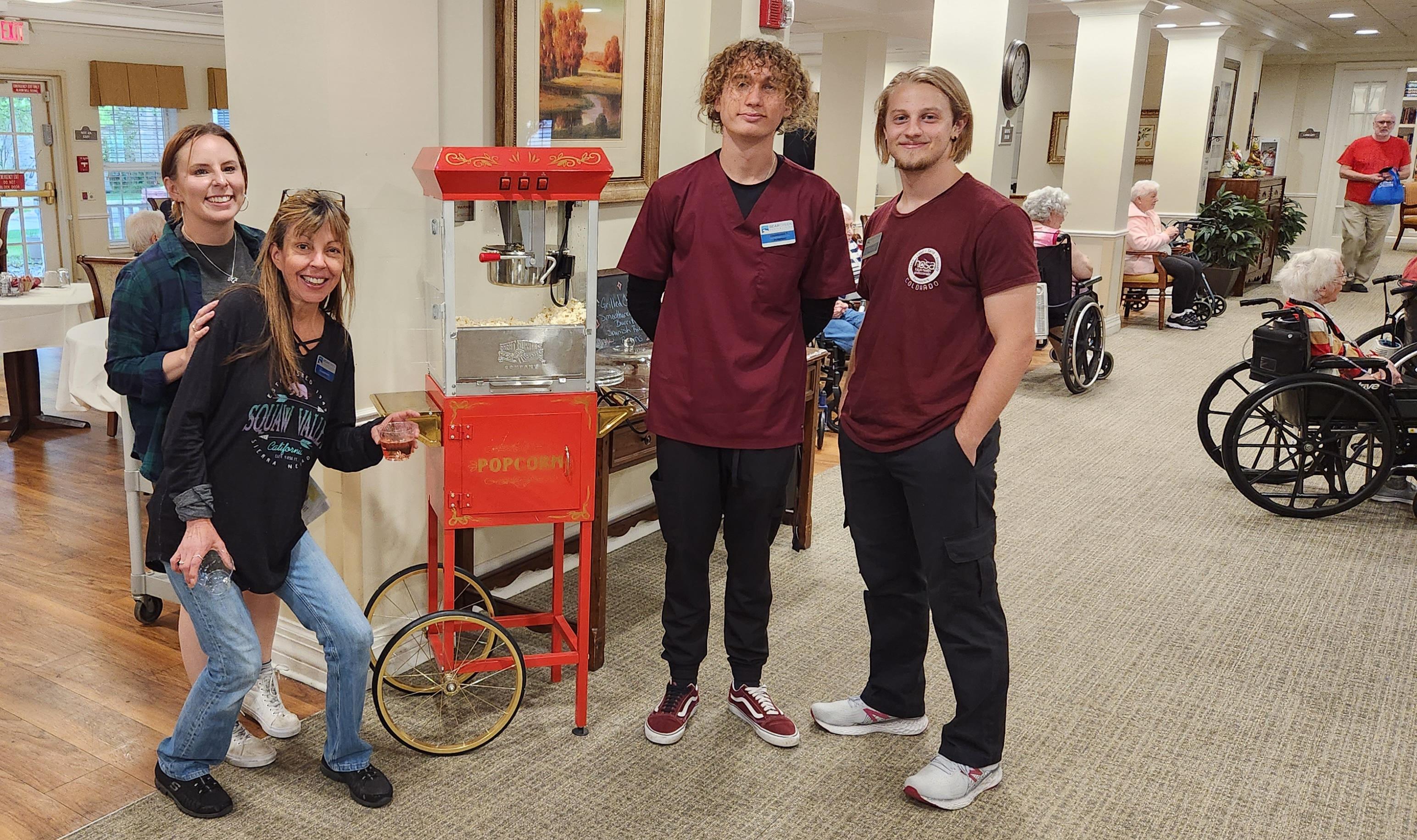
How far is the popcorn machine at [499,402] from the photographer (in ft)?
8.00

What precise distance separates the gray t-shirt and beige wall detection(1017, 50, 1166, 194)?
1373 centimetres

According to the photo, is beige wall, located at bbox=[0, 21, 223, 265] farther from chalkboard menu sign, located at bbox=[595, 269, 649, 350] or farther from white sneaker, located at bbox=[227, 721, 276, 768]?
white sneaker, located at bbox=[227, 721, 276, 768]

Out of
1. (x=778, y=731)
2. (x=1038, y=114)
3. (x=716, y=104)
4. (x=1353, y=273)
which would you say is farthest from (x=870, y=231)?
(x=1038, y=114)

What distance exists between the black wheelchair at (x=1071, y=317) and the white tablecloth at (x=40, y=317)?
493 centimetres

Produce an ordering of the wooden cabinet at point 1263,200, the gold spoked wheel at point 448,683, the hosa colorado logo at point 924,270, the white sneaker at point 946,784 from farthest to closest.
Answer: the wooden cabinet at point 1263,200 → the gold spoked wheel at point 448,683 → the white sneaker at point 946,784 → the hosa colorado logo at point 924,270

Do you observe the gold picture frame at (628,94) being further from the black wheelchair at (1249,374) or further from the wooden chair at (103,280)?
the wooden chair at (103,280)

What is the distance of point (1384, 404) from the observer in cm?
422

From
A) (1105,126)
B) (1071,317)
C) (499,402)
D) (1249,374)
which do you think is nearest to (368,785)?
(499,402)

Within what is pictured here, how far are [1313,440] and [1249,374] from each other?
129cm

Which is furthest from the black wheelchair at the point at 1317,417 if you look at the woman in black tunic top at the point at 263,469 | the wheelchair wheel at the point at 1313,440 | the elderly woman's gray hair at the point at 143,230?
the elderly woman's gray hair at the point at 143,230

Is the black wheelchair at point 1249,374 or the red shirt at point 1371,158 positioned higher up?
the red shirt at point 1371,158

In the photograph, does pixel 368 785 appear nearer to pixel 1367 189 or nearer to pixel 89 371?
pixel 89 371

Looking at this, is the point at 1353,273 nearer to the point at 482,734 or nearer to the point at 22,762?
the point at 482,734

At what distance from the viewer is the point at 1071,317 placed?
249 inches
